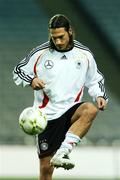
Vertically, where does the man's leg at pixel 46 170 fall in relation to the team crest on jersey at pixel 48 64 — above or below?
below

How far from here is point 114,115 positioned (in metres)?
14.0

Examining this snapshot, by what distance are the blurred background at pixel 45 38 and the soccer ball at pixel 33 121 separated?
4992mm

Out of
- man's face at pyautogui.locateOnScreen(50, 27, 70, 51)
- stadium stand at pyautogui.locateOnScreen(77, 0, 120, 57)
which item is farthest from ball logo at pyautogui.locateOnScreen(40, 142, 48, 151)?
stadium stand at pyautogui.locateOnScreen(77, 0, 120, 57)

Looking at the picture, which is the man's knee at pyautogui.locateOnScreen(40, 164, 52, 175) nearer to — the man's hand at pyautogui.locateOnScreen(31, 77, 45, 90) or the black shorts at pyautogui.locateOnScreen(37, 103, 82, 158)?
the black shorts at pyautogui.locateOnScreen(37, 103, 82, 158)

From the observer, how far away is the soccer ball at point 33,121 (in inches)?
298

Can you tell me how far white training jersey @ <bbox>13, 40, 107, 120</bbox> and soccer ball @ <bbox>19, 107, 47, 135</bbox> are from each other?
0.24 metres

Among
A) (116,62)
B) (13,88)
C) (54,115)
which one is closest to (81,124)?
(54,115)

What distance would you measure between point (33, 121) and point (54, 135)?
1.39 feet

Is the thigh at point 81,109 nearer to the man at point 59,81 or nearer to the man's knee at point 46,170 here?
the man at point 59,81

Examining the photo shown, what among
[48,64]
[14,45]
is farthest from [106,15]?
[48,64]

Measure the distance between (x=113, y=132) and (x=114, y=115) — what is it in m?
0.33

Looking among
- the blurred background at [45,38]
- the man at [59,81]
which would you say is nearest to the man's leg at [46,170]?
the man at [59,81]

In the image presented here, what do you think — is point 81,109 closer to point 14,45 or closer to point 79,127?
point 79,127

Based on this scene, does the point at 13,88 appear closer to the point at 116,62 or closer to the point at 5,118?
the point at 5,118
